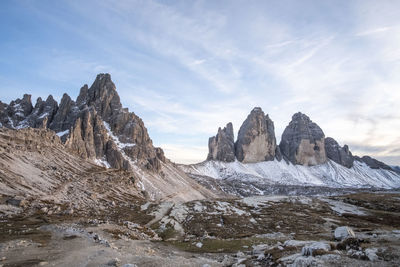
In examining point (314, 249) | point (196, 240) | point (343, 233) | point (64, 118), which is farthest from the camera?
point (64, 118)

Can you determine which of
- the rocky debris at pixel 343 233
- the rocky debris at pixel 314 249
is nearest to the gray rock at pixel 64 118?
the rocky debris at pixel 343 233

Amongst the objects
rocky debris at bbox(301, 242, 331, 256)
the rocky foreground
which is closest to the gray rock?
the rocky foreground

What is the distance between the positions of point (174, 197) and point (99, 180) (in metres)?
55.8

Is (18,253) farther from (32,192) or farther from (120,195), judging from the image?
(120,195)

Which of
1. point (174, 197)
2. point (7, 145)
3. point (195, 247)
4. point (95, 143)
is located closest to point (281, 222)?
point (195, 247)

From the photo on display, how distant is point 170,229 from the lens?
59688mm

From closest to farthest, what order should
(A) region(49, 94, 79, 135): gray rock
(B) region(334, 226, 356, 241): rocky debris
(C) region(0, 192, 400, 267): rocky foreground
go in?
(C) region(0, 192, 400, 267): rocky foreground
(B) region(334, 226, 356, 241): rocky debris
(A) region(49, 94, 79, 135): gray rock

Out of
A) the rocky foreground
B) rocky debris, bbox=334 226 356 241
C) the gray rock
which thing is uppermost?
the gray rock

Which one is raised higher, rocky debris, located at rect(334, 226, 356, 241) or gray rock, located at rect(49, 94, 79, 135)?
gray rock, located at rect(49, 94, 79, 135)

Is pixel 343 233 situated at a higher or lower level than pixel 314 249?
lower

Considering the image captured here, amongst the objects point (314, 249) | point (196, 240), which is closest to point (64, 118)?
point (196, 240)

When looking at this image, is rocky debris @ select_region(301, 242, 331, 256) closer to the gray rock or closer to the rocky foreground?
the rocky foreground

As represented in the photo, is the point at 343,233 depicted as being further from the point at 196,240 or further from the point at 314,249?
the point at 196,240

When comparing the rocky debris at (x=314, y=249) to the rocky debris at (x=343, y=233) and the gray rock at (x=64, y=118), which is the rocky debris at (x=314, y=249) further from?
the gray rock at (x=64, y=118)
